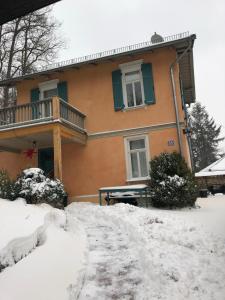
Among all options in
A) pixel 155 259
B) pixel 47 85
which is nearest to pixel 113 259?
pixel 155 259

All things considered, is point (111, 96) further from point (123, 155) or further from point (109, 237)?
point (109, 237)

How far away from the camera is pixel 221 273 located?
4.04 meters

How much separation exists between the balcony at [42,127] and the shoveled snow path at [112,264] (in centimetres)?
460

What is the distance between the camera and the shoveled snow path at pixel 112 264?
3.82 m

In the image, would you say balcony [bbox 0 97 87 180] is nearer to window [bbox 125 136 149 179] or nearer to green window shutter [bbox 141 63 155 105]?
window [bbox 125 136 149 179]

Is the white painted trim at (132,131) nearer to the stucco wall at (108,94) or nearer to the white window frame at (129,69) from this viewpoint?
the stucco wall at (108,94)

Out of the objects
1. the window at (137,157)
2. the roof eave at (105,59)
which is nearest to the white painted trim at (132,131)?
the window at (137,157)

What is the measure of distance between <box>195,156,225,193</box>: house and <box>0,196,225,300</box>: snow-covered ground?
11.9 m

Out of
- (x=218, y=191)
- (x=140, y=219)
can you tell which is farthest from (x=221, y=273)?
(x=218, y=191)

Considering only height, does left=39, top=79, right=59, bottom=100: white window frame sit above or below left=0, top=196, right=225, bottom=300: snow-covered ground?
above

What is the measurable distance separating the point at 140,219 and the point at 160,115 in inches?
248

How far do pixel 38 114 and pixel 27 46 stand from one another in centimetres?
1152

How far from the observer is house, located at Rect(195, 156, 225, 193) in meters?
18.4

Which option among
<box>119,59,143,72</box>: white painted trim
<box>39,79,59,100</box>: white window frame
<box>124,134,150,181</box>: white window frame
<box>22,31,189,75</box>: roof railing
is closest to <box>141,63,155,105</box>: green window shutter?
<box>119,59,143,72</box>: white painted trim
